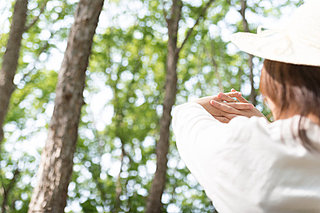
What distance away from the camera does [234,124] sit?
3.82 feet

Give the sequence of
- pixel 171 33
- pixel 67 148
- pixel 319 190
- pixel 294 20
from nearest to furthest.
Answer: pixel 319 190, pixel 294 20, pixel 67 148, pixel 171 33

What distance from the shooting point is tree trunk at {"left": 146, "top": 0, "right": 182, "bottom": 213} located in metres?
10.0

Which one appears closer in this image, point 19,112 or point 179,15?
point 179,15

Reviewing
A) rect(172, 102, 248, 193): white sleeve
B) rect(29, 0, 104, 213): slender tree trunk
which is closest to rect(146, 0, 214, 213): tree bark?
rect(29, 0, 104, 213): slender tree trunk

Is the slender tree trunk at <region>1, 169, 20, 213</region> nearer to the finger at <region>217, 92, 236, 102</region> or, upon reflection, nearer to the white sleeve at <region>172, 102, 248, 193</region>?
the finger at <region>217, 92, 236, 102</region>

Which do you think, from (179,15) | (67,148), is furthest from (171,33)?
(67,148)

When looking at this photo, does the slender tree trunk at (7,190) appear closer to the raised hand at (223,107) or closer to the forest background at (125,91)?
the forest background at (125,91)

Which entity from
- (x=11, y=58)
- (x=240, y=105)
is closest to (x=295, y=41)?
(x=240, y=105)

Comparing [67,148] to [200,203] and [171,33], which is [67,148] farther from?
[200,203]

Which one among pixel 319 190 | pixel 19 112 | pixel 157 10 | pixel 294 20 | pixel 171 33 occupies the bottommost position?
pixel 19 112

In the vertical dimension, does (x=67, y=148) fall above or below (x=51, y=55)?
below

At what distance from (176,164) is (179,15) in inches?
251

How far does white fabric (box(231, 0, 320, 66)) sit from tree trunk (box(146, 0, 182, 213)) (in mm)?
8962

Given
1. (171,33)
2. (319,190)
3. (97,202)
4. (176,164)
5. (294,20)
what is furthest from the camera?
(176,164)
